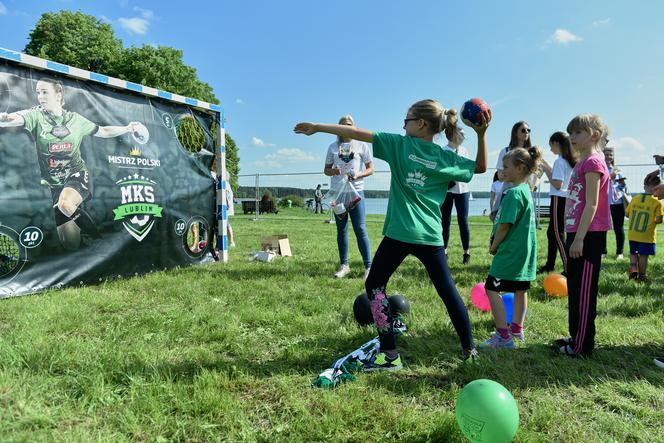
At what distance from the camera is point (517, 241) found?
10.8ft

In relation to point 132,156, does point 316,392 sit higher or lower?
lower

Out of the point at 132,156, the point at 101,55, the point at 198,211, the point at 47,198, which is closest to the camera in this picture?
the point at 47,198

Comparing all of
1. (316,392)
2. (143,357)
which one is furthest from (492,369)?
(143,357)

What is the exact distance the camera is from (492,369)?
2.82m

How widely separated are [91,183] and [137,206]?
70 centimetres

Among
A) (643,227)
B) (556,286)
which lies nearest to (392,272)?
(556,286)

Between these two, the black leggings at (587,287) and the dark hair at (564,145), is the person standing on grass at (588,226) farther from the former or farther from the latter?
the dark hair at (564,145)

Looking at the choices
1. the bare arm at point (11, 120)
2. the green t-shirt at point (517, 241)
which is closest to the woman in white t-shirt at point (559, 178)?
the green t-shirt at point (517, 241)

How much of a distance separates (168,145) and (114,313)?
297cm

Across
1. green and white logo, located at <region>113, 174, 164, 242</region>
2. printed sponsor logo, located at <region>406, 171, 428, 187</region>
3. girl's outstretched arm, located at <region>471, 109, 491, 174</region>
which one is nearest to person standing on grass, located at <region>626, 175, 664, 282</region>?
girl's outstretched arm, located at <region>471, 109, 491, 174</region>

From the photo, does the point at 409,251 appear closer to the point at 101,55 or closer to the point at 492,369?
the point at 492,369

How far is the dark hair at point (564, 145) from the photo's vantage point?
15.8 ft

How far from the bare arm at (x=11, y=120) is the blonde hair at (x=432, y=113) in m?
4.23

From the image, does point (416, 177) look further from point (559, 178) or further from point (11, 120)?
point (11, 120)
